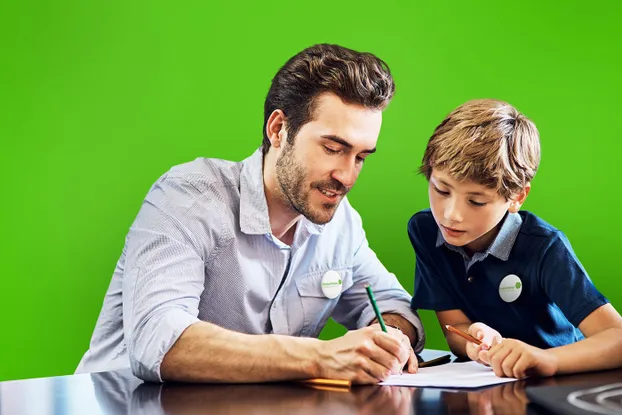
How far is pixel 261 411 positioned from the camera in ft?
3.92

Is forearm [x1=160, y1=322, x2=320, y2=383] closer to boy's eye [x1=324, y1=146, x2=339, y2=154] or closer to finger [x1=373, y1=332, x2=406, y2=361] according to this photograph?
finger [x1=373, y1=332, x2=406, y2=361]

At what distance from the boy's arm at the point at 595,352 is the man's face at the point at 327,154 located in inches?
21.7

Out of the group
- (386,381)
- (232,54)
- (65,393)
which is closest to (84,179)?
(232,54)

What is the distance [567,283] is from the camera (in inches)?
68.0

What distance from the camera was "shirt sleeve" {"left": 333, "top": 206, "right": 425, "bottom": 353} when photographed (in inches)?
80.2

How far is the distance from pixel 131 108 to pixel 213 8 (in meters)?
0.36

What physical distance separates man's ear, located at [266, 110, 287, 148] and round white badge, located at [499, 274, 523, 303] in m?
0.57

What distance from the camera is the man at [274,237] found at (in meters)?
1.64

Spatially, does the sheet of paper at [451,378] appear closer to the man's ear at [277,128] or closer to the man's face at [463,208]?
the man's face at [463,208]

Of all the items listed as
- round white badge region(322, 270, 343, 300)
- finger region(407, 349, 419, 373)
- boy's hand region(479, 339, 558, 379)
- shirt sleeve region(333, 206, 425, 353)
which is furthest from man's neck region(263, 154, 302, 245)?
boy's hand region(479, 339, 558, 379)

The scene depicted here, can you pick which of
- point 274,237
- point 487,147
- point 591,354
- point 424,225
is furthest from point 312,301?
point 591,354

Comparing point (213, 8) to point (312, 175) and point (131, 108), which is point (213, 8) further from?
point (312, 175)

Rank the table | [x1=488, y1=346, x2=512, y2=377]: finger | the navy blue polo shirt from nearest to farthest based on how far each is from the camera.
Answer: the table
[x1=488, y1=346, x2=512, y2=377]: finger
the navy blue polo shirt

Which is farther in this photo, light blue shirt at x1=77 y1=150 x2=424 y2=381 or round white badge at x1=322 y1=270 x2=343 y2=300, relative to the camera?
round white badge at x1=322 y1=270 x2=343 y2=300
